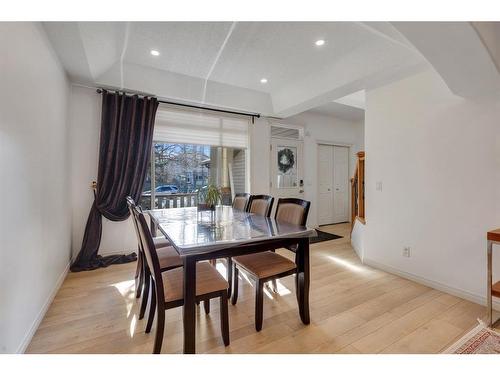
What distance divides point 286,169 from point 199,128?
2.02 meters

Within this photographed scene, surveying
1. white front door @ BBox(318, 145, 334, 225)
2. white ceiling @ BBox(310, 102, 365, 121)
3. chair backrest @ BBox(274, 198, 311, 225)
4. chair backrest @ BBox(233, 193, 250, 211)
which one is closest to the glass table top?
chair backrest @ BBox(274, 198, 311, 225)

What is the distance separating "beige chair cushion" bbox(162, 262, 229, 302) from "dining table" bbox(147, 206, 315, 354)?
11 cm

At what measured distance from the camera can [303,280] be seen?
1.81 metres

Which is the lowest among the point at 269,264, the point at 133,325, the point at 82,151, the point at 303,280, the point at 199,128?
the point at 133,325

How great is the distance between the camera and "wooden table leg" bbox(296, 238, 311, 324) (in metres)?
1.80

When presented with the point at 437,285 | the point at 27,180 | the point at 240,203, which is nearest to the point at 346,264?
the point at 437,285

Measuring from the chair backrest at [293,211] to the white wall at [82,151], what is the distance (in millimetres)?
2577

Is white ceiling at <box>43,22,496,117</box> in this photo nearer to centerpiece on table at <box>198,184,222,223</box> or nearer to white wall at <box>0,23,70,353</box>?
white wall at <box>0,23,70,353</box>

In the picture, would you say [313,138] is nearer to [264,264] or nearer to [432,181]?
[432,181]

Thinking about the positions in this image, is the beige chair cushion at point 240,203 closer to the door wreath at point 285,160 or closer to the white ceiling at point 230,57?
the white ceiling at point 230,57

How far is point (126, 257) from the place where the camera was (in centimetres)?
325

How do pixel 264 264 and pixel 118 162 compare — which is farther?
pixel 118 162

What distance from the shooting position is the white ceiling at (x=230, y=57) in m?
2.20

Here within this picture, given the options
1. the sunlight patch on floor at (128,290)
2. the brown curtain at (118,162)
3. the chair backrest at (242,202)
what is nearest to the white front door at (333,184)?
the chair backrest at (242,202)
